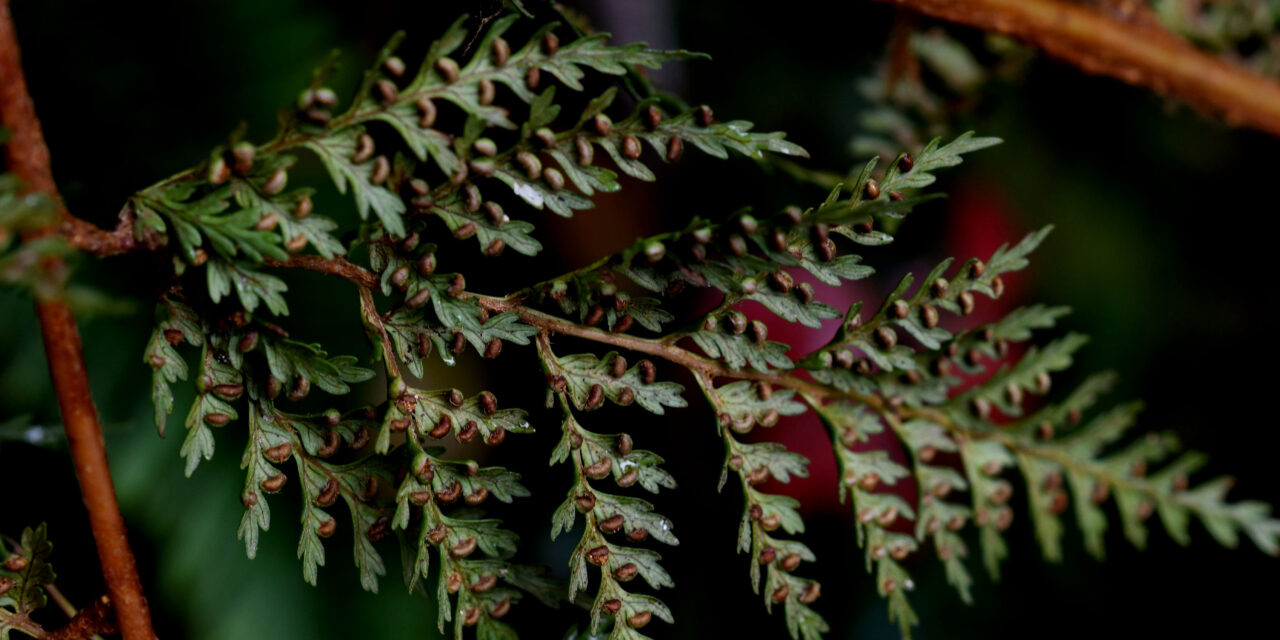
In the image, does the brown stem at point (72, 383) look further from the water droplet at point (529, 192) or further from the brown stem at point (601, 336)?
the water droplet at point (529, 192)

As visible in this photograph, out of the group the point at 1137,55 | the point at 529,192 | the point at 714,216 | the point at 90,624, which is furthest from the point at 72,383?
the point at 1137,55

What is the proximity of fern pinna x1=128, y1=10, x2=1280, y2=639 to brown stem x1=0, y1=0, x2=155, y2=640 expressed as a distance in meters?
0.05

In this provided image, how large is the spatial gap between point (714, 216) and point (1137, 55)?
1.56ft

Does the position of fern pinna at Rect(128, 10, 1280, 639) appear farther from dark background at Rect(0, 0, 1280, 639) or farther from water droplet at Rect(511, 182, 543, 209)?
dark background at Rect(0, 0, 1280, 639)

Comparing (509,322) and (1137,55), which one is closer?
(509,322)

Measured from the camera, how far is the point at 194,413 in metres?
0.61

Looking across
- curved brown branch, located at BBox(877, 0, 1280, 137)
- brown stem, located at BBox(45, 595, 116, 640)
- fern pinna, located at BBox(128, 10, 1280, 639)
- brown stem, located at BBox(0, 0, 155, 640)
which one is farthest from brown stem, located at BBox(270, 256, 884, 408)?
curved brown branch, located at BBox(877, 0, 1280, 137)

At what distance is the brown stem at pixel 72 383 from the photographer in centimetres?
54

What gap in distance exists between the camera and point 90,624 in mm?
632

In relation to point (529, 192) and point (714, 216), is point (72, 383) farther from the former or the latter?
point (714, 216)

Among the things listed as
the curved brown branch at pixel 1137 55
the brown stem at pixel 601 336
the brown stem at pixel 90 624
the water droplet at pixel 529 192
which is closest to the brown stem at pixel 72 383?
the brown stem at pixel 90 624

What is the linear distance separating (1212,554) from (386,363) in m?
1.21

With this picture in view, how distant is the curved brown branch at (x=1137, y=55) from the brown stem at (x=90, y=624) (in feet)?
2.81

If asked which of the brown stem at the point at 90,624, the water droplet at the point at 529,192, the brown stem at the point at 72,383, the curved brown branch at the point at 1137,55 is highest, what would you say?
the curved brown branch at the point at 1137,55
